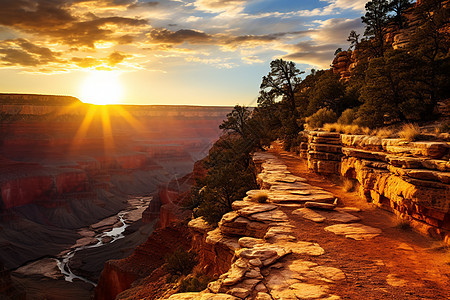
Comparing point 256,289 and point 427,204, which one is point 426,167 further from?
point 256,289

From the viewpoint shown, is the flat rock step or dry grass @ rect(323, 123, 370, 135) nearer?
the flat rock step

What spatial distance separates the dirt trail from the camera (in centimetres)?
500

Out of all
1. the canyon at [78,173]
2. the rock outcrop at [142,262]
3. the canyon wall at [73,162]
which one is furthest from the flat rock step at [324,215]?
the canyon at [78,173]

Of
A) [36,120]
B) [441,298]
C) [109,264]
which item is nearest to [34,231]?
[109,264]

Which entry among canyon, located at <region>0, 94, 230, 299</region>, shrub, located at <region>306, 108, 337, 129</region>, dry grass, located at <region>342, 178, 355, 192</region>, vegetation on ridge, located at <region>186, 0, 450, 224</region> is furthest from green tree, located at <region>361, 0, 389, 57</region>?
canyon, located at <region>0, 94, 230, 299</region>

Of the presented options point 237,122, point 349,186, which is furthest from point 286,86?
point 349,186

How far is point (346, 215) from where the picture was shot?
9.00 m

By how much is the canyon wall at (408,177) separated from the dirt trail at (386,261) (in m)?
0.49

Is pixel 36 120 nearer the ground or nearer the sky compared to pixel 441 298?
nearer the sky

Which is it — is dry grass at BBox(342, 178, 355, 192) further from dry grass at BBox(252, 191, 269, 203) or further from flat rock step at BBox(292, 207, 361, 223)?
dry grass at BBox(252, 191, 269, 203)

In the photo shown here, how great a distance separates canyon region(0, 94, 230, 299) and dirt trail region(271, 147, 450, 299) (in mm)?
31726

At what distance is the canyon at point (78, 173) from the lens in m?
44.2

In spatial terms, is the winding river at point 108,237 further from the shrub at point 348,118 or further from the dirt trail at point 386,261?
the dirt trail at point 386,261

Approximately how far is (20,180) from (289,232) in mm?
70587
